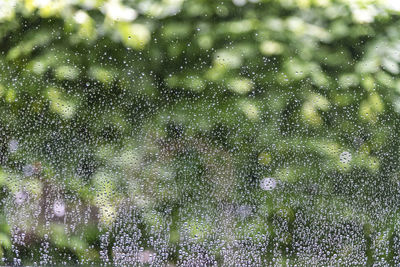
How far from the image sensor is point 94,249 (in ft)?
3.97

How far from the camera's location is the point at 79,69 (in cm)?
123

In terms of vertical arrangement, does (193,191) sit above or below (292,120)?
below

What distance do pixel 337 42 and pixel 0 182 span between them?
3.48 ft

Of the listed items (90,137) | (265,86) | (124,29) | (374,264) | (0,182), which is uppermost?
(124,29)

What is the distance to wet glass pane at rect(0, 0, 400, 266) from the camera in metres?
1.21

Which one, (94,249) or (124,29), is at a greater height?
(124,29)

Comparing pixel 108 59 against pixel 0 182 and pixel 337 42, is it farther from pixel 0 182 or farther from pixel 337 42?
pixel 337 42

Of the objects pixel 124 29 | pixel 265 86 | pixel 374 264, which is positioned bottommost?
pixel 374 264

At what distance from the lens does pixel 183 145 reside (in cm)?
121

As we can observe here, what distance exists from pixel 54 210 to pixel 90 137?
0.23 metres

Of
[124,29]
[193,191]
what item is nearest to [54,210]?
[193,191]

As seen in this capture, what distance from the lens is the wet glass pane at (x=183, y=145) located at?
1.21 meters

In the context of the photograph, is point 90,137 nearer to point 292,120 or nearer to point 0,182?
point 0,182

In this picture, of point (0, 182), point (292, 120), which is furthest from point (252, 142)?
point (0, 182)
